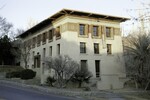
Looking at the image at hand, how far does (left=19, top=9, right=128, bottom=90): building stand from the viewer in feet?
119

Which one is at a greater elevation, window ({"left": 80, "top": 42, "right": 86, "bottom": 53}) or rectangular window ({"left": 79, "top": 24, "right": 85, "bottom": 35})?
rectangular window ({"left": 79, "top": 24, "right": 85, "bottom": 35})

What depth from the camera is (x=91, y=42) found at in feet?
124

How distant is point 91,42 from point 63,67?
8.15 metres

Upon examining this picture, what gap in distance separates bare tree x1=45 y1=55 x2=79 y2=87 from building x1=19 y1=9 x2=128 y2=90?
2.70m

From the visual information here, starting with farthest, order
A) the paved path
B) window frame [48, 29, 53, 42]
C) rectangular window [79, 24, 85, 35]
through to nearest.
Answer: window frame [48, 29, 53, 42] → rectangular window [79, 24, 85, 35] → the paved path

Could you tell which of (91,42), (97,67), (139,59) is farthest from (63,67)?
(139,59)

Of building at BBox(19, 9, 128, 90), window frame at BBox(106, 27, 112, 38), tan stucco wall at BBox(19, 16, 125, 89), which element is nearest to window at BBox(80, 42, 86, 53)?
building at BBox(19, 9, 128, 90)

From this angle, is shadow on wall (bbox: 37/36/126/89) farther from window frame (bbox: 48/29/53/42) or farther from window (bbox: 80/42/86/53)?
window frame (bbox: 48/29/53/42)

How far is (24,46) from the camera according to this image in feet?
168

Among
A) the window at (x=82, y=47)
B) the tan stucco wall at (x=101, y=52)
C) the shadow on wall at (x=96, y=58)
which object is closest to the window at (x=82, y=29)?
the tan stucco wall at (x=101, y=52)

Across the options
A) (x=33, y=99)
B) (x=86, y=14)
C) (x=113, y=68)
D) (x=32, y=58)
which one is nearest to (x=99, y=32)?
(x=86, y=14)

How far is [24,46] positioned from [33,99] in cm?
3362

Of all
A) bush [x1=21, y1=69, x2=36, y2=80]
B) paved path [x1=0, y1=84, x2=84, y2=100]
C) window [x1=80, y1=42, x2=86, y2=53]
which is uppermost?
window [x1=80, y1=42, x2=86, y2=53]

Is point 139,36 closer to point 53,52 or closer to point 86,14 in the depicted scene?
point 86,14
